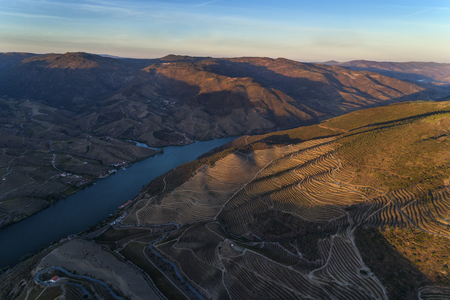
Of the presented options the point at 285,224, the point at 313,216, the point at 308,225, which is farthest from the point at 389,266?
the point at 285,224

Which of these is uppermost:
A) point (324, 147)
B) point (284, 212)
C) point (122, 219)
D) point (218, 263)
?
point (324, 147)

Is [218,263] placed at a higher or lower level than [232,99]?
lower

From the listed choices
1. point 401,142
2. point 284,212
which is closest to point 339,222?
point 284,212

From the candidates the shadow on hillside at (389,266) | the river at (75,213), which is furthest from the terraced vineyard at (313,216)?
the river at (75,213)

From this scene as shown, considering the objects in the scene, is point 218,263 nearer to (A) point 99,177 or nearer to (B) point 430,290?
(B) point 430,290

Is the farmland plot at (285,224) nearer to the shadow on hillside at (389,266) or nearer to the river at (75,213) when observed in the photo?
the shadow on hillside at (389,266)

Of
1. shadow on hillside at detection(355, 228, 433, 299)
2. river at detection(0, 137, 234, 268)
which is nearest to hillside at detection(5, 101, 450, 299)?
shadow on hillside at detection(355, 228, 433, 299)

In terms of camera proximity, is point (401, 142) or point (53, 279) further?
point (401, 142)
